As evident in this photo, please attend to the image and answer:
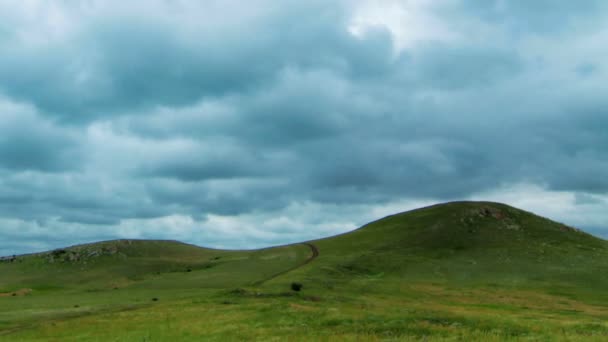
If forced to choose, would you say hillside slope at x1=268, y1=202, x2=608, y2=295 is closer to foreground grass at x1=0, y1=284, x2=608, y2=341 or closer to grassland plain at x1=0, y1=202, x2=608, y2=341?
grassland plain at x1=0, y1=202, x2=608, y2=341

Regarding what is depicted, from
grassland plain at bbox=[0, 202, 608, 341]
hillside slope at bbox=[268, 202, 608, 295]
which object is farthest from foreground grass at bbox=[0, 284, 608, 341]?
hillside slope at bbox=[268, 202, 608, 295]

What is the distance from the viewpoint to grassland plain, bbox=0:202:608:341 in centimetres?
3734

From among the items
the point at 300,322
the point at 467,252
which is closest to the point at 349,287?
the point at 300,322

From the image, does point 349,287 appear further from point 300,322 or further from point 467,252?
point 467,252

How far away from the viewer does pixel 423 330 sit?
3381 centimetres

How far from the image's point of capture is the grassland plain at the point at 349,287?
37.3 m

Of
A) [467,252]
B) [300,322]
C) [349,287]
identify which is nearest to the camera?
[300,322]

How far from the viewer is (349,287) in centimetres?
7356

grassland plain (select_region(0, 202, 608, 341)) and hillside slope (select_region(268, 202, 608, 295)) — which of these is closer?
grassland plain (select_region(0, 202, 608, 341))

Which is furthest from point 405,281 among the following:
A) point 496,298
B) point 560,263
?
point 560,263

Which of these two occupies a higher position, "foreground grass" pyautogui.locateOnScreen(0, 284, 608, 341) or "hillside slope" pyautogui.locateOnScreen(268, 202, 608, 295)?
"hillside slope" pyautogui.locateOnScreen(268, 202, 608, 295)

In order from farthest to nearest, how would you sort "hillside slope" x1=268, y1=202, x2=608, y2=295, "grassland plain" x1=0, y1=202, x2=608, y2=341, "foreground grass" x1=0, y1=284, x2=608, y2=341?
1. "hillside slope" x1=268, y1=202, x2=608, y2=295
2. "grassland plain" x1=0, y1=202, x2=608, y2=341
3. "foreground grass" x1=0, y1=284, x2=608, y2=341

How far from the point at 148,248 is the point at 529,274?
94015mm

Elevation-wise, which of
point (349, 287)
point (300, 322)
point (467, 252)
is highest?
point (467, 252)
